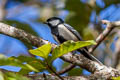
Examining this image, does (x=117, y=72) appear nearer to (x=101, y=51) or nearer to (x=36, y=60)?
(x=36, y=60)

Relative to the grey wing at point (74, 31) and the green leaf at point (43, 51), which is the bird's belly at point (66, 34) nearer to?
the grey wing at point (74, 31)

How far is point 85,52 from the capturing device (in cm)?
291

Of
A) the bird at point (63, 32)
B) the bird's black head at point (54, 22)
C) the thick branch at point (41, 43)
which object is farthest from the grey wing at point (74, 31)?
the thick branch at point (41, 43)

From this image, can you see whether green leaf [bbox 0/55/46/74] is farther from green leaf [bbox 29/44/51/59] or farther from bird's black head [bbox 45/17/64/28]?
bird's black head [bbox 45/17/64/28]

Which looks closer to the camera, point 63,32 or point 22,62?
point 22,62

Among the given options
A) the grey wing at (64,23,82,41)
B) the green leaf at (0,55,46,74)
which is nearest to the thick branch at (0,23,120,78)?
the green leaf at (0,55,46,74)

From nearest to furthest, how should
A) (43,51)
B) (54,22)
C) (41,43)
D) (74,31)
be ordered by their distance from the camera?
(43,51) → (41,43) → (74,31) → (54,22)

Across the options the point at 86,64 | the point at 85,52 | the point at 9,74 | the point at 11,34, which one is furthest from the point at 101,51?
the point at 9,74

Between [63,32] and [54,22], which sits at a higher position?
[54,22]

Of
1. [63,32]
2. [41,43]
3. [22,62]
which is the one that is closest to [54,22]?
[63,32]

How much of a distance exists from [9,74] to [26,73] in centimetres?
35

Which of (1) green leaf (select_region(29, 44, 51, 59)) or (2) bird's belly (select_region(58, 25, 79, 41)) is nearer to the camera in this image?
(1) green leaf (select_region(29, 44, 51, 59))

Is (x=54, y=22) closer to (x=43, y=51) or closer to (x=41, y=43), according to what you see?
(x=41, y=43)

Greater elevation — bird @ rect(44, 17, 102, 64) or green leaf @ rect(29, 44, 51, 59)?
bird @ rect(44, 17, 102, 64)
